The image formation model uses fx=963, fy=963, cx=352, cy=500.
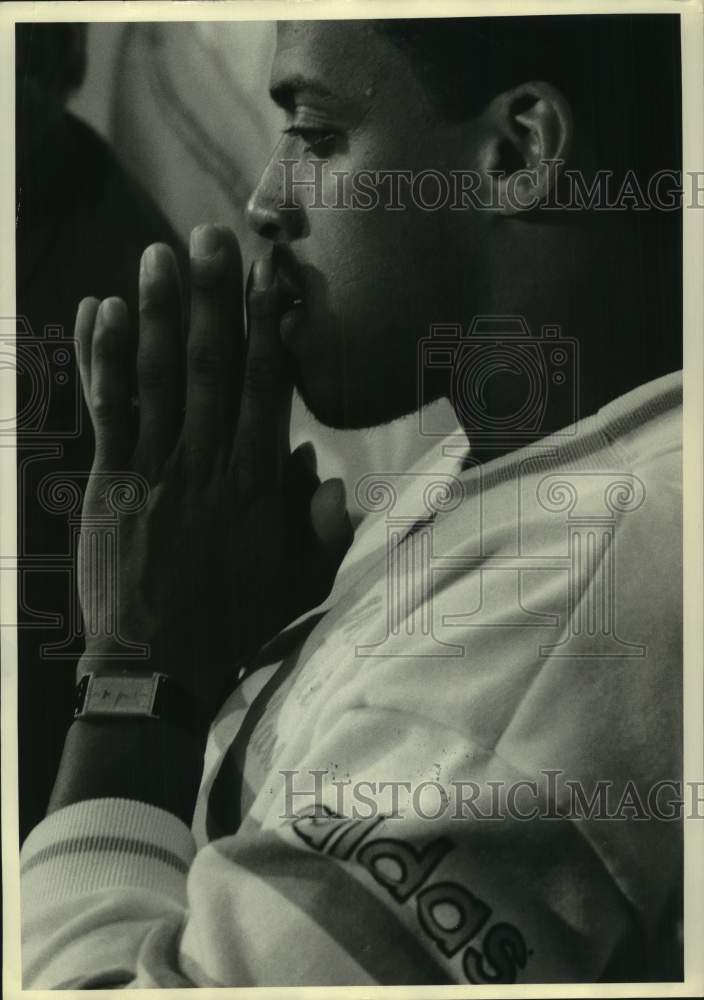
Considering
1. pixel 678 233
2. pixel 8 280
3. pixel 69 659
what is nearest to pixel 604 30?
pixel 678 233

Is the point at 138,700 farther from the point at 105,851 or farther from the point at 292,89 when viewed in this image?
the point at 292,89

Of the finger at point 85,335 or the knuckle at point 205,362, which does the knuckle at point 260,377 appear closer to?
the knuckle at point 205,362

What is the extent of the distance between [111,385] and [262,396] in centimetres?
23

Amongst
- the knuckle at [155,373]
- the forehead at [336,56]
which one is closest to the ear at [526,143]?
the forehead at [336,56]

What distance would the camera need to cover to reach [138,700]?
1.42m

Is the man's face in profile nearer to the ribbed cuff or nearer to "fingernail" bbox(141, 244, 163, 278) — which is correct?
"fingernail" bbox(141, 244, 163, 278)

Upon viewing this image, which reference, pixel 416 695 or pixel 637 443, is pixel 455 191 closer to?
pixel 637 443

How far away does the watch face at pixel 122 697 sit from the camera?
1424mm

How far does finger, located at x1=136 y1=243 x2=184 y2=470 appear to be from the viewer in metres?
1.43

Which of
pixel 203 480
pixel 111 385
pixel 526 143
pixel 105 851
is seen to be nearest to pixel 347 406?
pixel 203 480

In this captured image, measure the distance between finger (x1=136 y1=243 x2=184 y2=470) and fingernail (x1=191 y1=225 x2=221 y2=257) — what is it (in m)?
0.04

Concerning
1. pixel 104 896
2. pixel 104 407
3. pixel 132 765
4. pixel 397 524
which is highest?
pixel 104 407

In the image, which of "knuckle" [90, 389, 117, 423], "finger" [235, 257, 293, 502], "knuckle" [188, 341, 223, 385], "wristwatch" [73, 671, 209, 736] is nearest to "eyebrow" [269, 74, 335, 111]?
"finger" [235, 257, 293, 502]

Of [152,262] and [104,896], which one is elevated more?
[152,262]
